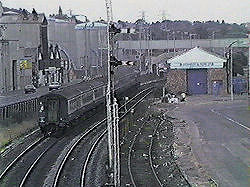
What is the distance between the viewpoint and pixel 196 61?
49188mm

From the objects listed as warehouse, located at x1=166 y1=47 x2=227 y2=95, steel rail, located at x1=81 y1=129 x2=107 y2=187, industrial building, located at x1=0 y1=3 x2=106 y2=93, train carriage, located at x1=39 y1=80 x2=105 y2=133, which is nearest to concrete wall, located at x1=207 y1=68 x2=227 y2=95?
warehouse, located at x1=166 y1=47 x2=227 y2=95

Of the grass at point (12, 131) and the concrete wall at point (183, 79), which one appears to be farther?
the concrete wall at point (183, 79)

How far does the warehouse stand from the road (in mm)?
4241

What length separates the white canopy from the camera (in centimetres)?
4891

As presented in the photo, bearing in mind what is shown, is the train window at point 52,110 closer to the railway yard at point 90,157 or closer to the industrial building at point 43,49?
the railway yard at point 90,157

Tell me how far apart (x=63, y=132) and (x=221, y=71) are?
23716 millimetres

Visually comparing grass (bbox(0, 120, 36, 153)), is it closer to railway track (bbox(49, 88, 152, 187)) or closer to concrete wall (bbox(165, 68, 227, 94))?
railway track (bbox(49, 88, 152, 187))

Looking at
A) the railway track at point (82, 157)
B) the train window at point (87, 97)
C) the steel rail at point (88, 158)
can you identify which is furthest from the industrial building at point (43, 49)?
the steel rail at point (88, 158)

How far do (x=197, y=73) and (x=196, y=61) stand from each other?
4.08ft

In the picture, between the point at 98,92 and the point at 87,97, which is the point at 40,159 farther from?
the point at 98,92

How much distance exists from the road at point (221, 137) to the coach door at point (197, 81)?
4.31m

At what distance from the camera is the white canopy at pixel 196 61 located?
4891 cm

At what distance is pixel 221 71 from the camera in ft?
161

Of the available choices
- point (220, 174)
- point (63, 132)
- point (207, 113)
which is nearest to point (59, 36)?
point (207, 113)
